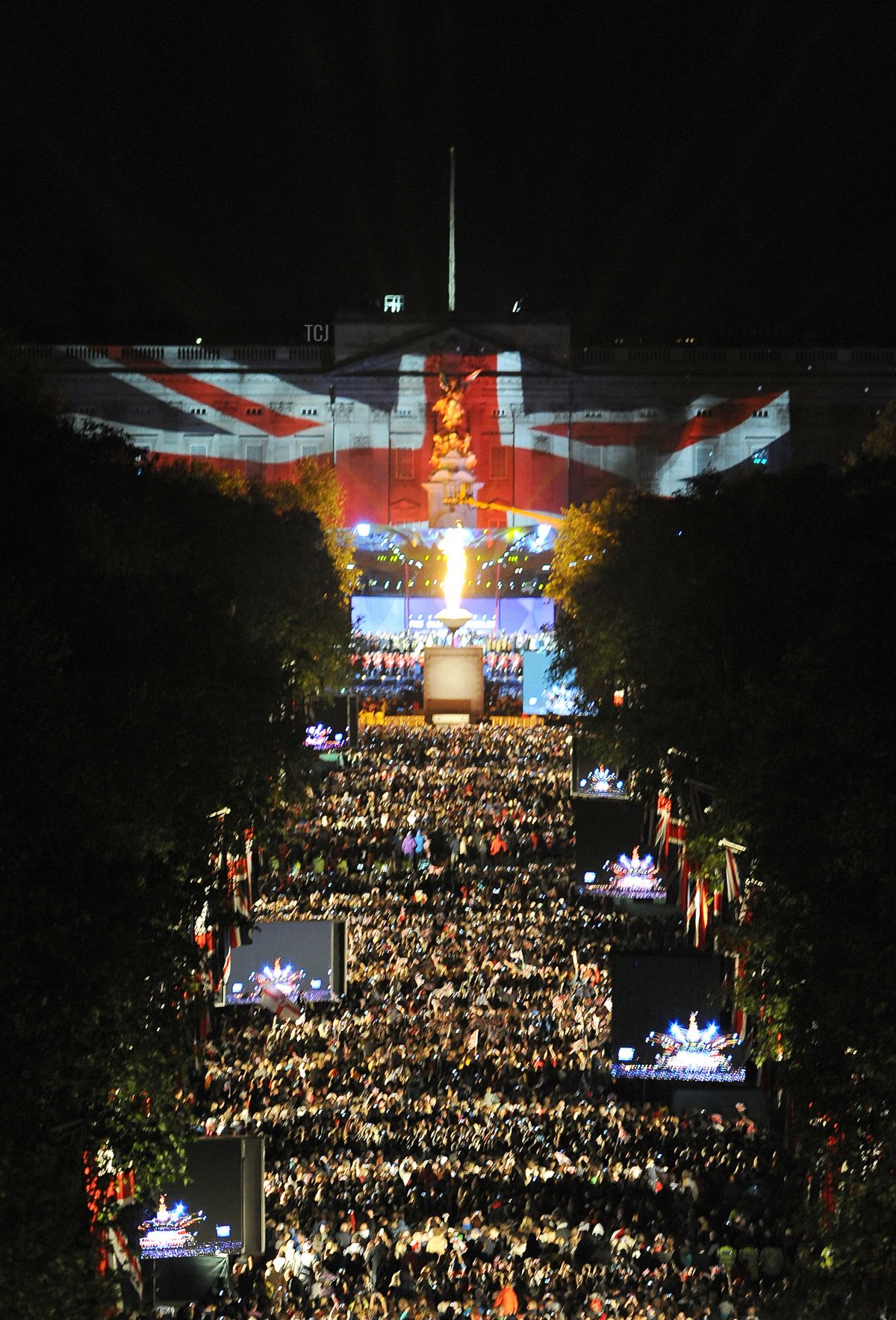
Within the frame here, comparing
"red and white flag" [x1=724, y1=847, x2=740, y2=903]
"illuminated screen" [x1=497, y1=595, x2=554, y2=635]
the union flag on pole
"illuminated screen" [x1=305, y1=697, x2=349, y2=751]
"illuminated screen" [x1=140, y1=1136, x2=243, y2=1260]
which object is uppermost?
"illuminated screen" [x1=497, y1=595, x2=554, y2=635]

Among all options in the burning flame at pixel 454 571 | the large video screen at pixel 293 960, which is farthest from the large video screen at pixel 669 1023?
the burning flame at pixel 454 571

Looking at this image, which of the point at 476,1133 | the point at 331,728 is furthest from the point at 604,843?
the point at 331,728

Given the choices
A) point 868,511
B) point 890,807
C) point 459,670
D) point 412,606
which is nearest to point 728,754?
point 868,511

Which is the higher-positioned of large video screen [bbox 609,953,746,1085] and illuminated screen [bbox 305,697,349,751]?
illuminated screen [bbox 305,697,349,751]

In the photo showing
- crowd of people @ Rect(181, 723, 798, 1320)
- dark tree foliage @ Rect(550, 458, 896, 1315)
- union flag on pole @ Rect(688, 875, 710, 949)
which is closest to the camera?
dark tree foliage @ Rect(550, 458, 896, 1315)

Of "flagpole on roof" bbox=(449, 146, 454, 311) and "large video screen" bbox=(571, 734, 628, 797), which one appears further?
"flagpole on roof" bbox=(449, 146, 454, 311)

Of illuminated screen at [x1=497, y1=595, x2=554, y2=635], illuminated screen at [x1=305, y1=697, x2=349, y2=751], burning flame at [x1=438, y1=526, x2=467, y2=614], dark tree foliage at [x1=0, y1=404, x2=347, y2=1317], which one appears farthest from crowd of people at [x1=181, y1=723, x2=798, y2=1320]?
illuminated screen at [x1=497, y1=595, x2=554, y2=635]

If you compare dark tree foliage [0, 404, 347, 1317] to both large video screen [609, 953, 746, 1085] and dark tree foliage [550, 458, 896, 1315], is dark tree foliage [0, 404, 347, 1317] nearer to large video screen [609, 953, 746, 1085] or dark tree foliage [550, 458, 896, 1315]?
large video screen [609, 953, 746, 1085]
